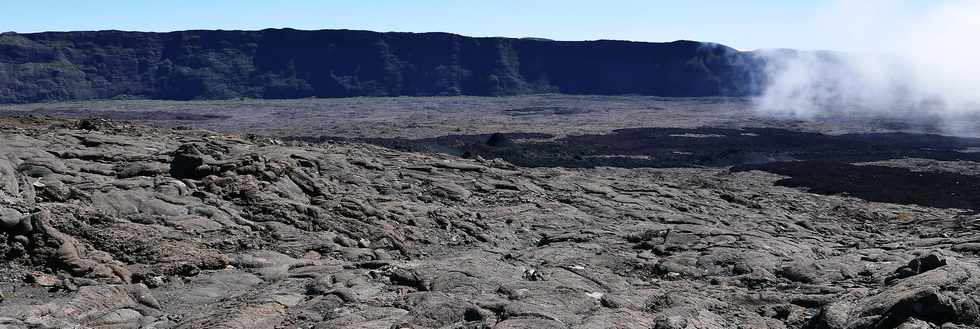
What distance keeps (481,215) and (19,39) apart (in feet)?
399

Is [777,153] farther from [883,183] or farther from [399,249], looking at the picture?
[399,249]

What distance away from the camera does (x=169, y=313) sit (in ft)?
33.0

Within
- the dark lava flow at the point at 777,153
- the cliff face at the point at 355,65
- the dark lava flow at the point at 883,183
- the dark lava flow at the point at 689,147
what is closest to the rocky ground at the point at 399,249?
the dark lava flow at the point at 883,183

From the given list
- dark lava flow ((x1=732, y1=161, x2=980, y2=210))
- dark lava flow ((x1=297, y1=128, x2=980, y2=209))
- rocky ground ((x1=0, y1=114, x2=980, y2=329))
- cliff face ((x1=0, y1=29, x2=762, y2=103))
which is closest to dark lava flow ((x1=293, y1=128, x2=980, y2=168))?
dark lava flow ((x1=297, y1=128, x2=980, y2=209))

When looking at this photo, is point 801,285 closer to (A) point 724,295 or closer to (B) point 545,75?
(A) point 724,295

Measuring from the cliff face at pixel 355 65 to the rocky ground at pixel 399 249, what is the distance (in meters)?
103

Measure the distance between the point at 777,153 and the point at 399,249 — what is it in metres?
36.3

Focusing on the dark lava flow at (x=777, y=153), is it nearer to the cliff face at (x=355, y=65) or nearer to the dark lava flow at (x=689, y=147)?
the dark lava flow at (x=689, y=147)

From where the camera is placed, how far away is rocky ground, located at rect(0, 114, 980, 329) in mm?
9867

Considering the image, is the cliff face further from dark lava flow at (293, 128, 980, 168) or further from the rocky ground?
the rocky ground

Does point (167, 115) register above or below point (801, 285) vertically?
below

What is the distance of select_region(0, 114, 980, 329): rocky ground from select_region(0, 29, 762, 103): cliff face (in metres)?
103

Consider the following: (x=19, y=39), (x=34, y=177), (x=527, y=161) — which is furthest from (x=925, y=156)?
(x=19, y=39)

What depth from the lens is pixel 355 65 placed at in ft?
425
